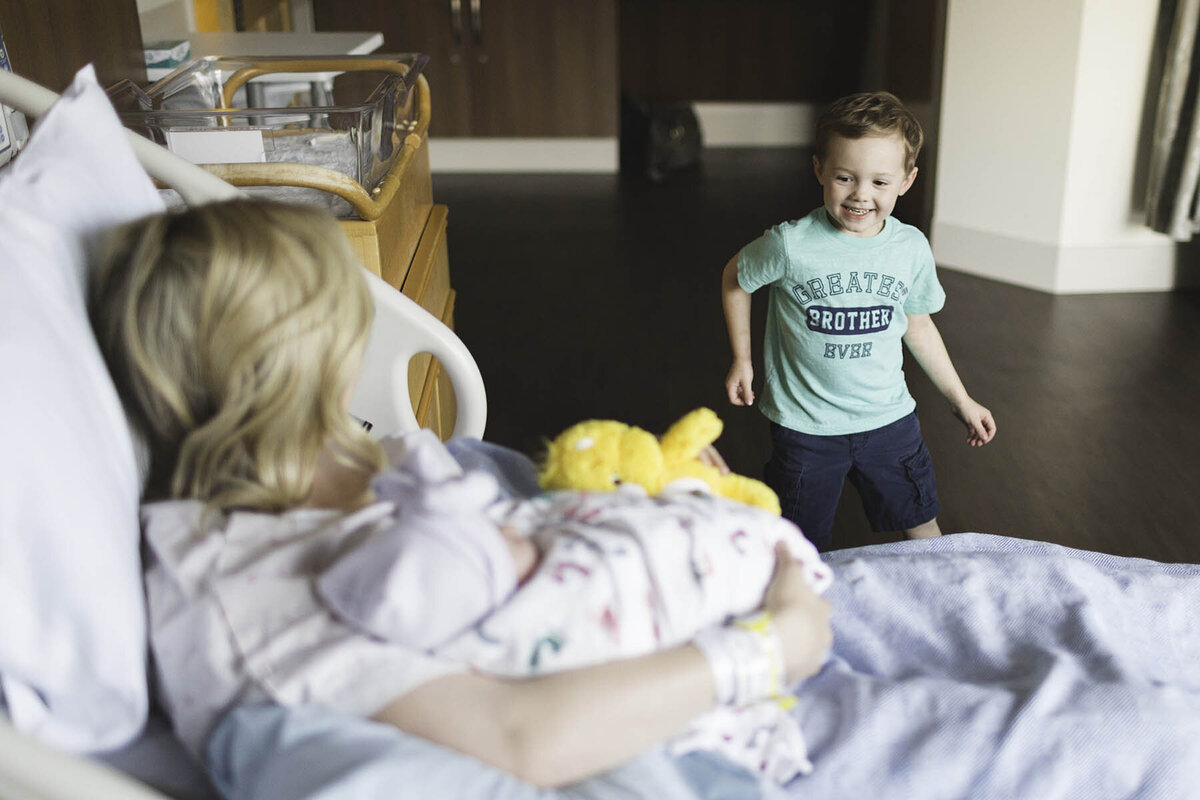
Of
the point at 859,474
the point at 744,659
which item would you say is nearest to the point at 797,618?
the point at 744,659

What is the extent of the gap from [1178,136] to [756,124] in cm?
352

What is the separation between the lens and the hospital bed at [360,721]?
694 mm

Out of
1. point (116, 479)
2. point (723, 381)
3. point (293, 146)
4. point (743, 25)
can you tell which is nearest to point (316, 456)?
point (116, 479)

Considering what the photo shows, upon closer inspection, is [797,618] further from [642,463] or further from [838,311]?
[838,311]

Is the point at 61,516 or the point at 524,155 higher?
the point at 61,516

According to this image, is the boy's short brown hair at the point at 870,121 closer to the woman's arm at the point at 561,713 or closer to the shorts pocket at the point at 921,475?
the shorts pocket at the point at 921,475

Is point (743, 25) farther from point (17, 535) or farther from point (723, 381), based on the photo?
point (17, 535)

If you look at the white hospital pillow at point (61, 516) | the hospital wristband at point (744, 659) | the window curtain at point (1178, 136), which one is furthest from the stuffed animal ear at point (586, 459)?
the window curtain at point (1178, 136)

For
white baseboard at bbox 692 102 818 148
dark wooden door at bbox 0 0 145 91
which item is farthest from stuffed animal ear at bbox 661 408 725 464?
white baseboard at bbox 692 102 818 148

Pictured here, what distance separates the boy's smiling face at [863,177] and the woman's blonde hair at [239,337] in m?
0.87

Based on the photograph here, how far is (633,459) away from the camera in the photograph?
1021 mm

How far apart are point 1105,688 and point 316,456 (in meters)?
0.68

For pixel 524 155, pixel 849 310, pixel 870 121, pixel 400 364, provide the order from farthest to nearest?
pixel 524 155, pixel 849 310, pixel 870 121, pixel 400 364

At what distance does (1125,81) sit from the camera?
3.45 meters
